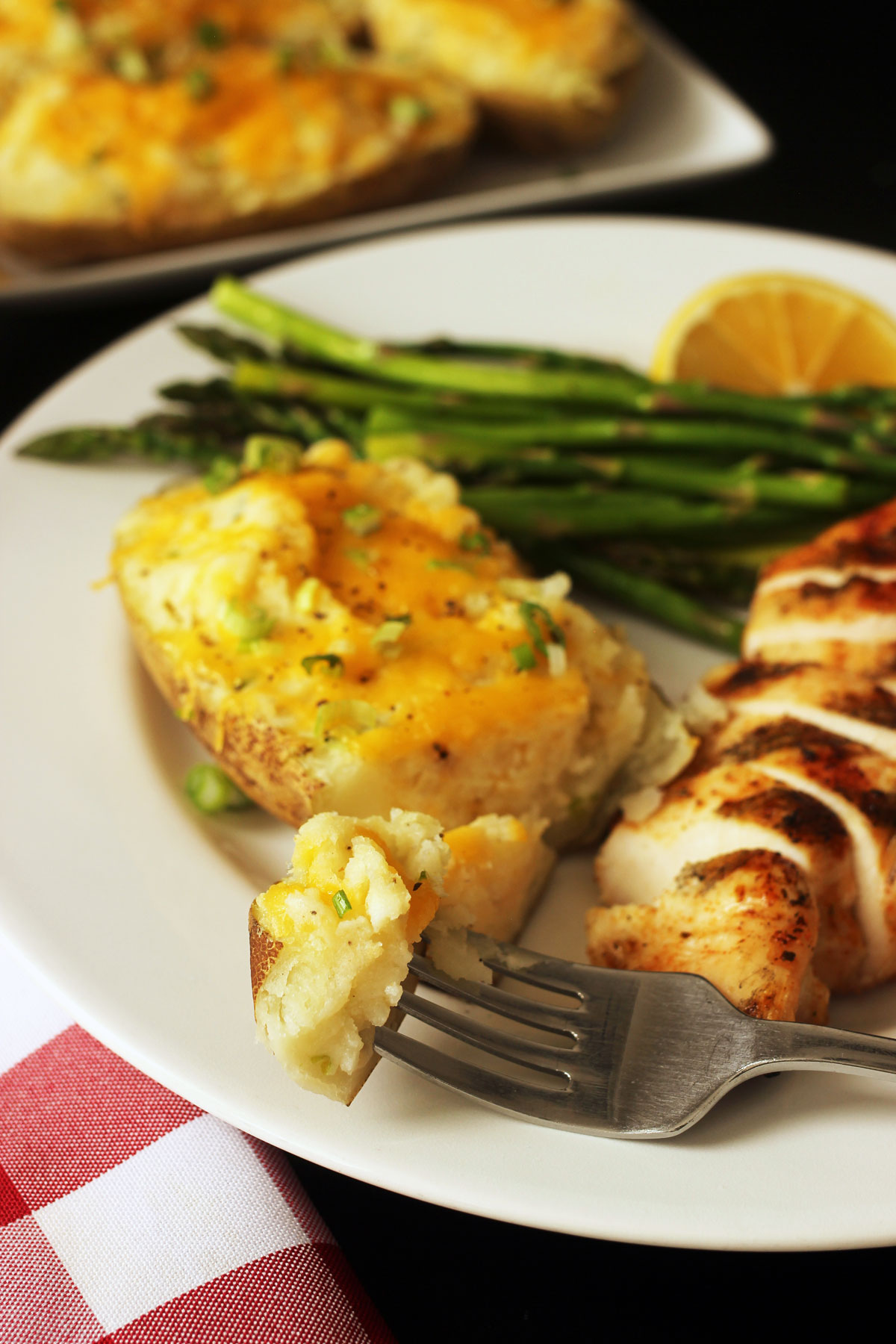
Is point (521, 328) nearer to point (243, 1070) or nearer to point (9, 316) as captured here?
point (9, 316)

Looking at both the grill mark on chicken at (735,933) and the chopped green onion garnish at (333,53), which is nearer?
the grill mark on chicken at (735,933)

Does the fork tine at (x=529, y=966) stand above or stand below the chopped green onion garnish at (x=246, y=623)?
below

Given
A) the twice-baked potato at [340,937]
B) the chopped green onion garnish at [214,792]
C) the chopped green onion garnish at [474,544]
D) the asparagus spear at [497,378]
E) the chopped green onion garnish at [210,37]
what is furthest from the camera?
the chopped green onion garnish at [210,37]

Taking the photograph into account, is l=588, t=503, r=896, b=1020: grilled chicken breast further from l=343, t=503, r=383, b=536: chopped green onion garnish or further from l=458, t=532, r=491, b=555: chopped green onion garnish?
l=343, t=503, r=383, b=536: chopped green onion garnish

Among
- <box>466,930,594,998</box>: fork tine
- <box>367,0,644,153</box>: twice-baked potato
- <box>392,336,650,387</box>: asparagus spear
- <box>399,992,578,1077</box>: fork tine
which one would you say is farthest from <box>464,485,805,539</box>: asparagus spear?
<box>367,0,644,153</box>: twice-baked potato

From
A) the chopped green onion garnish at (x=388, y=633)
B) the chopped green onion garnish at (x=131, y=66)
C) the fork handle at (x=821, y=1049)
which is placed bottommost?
the fork handle at (x=821, y=1049)

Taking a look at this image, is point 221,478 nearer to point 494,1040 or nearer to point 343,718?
point 343,718

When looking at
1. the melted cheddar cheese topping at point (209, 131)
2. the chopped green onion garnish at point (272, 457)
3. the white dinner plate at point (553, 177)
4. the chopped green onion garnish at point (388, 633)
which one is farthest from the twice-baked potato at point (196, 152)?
the chopped green onion garnish at point (388, 633)

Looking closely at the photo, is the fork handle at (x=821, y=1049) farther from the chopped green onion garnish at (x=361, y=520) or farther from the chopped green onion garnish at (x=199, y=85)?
the chopped green onion garnish at (x=199, y=85)

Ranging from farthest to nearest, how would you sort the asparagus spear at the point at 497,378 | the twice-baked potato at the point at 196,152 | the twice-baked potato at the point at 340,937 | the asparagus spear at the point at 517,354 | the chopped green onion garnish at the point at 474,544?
1. the twice-baked potato at the point at 196,152
2. the asparagus spear at the point at 517,354
3. the asparagus spear at the point at 497,378
4. the chopped green onion garnish at the point at 474,544
5. the twice-baked potato at the point at 340,937
